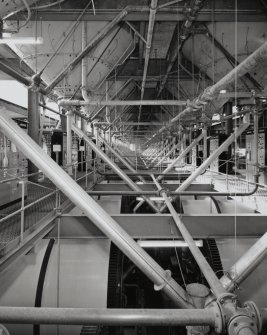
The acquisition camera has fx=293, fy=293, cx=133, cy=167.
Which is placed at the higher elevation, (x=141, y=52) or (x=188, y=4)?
(x=141, y=52)

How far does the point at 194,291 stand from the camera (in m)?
2.09

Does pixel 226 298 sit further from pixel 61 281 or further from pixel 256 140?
pixel 256 140

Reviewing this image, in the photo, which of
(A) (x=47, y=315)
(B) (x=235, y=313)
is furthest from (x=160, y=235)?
(A) (x=47, y=315)

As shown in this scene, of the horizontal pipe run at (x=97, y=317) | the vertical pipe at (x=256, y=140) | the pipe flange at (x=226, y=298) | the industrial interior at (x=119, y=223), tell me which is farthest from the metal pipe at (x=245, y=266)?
the vertical pipe at (x=256, y=140)

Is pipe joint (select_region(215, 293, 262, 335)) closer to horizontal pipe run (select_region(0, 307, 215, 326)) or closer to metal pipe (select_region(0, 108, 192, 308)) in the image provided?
horizontal pipe run (select_region(0, 307, 215, 326))

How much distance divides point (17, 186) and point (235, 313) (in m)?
4.77

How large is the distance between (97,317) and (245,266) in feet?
4.21

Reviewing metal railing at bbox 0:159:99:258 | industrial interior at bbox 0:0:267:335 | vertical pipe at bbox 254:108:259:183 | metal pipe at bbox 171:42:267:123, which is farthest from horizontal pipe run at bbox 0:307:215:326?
vertical pipe at bbox 254:108:259:183

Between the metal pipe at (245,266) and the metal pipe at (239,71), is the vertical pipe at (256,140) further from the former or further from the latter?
the metal pipe at (245,266)

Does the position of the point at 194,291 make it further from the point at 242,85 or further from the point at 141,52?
the point at 141,52

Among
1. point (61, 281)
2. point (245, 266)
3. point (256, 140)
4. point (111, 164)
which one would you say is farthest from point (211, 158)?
point (245, 266)

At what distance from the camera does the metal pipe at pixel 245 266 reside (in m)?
2.14

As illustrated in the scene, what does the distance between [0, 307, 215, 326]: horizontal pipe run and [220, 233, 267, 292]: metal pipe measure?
0.80 metres

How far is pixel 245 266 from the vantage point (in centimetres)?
218
